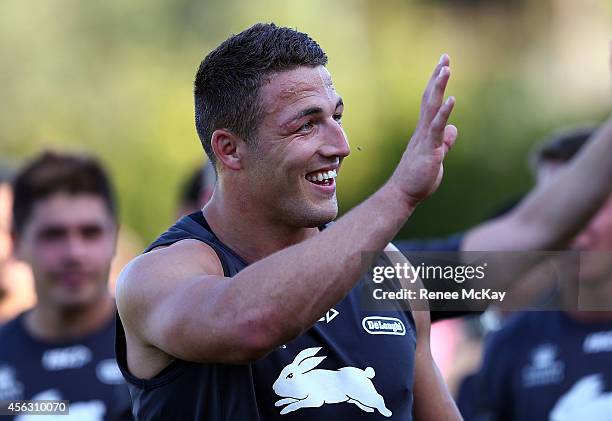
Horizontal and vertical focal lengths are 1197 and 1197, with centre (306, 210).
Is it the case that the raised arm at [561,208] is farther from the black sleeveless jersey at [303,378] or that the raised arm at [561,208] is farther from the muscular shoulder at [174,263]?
the muscular shoulder at [174,263]

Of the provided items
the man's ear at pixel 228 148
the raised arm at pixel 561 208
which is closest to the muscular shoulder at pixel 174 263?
the man's ear at pixel 228 148

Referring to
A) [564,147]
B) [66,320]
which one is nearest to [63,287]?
[66,320]

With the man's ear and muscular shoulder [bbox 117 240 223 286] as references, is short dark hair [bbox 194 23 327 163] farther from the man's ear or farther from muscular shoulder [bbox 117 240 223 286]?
muscular shoulder [bbox 117 240 223 286]

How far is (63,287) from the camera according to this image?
22.6 ft

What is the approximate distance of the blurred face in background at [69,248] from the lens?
684 centimetres

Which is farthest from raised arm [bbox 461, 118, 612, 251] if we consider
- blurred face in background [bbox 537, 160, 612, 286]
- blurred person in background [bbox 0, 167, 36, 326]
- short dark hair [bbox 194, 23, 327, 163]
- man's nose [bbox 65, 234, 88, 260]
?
blurred person in background [bbox 0, 167, 36, 326]

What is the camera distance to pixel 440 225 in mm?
17000

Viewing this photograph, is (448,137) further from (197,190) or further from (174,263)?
(197,190)

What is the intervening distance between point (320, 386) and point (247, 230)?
0.62 metres

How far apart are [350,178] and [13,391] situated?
11.2 m

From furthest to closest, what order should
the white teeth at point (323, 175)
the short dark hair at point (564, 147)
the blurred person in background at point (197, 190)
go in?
the blurred person in background at point (197, 190), the short dark hair at point (564, 147), the white teeth at point (323, 175)

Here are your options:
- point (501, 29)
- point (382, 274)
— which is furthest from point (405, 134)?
point (382, 274)

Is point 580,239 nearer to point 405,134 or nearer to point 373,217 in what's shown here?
point 373,217

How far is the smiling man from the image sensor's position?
3400 mm
